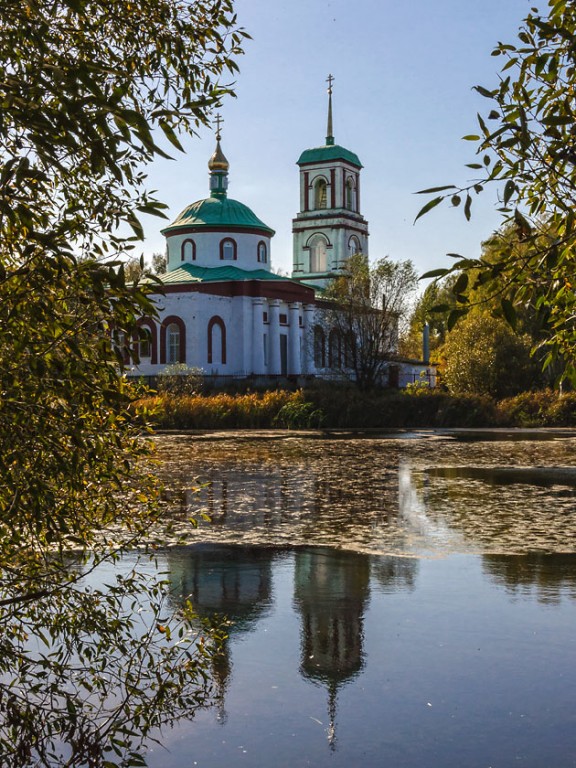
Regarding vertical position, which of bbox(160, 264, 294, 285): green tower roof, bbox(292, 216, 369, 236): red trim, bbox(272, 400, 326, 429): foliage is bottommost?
bbox(272, 400, 326, 429): foliage

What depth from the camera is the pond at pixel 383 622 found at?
534 cm

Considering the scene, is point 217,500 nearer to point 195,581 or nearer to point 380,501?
point 380,501

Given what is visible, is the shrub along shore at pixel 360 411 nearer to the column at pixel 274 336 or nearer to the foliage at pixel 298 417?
the foliage at pixel 298 417

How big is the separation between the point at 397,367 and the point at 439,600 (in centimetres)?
4143

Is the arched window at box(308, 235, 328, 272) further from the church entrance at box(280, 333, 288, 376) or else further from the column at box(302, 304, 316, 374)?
the church entrance at box(280, 333, 288, 376)

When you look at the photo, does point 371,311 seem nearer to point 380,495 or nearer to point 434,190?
point 380,495

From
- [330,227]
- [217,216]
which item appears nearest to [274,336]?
[217,216]

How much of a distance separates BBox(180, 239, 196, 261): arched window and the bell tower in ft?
42.3

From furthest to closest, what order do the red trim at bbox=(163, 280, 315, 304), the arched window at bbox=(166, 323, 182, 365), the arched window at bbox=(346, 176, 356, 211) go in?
1. the arched window at bbox=(346, 176, 356, 211)
2. the red trim at bbox=(163, 280, 315, 304)
3. the arched window at bbox=(166, 323, 182, 365)

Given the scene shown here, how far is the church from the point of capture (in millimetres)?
52094

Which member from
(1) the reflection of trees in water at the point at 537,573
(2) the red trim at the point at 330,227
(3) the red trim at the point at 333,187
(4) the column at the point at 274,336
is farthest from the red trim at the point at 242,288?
(1) the reflection of trees in water at the point at 537,573

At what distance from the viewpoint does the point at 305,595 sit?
8367 mm

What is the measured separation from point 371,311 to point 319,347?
12726mm

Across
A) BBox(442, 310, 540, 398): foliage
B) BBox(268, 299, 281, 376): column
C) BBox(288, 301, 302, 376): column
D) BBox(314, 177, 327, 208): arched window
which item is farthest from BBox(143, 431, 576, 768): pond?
BBox(314, 177, 327, 208): arched window
